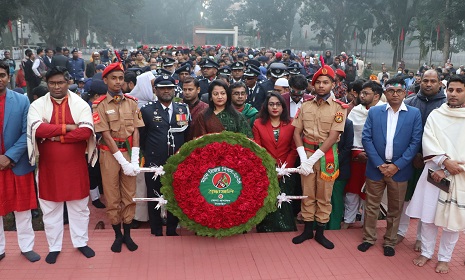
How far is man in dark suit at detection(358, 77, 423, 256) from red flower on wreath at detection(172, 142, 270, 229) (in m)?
1.23

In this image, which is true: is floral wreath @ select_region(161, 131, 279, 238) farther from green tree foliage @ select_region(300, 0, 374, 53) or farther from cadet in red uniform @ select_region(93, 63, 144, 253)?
green tree foliage @ select_region(300, 0, 374, 53)

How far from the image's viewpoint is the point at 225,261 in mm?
4543

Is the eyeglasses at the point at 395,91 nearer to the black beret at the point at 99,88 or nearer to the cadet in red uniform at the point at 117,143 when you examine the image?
the cadet in red uniform at the point at 117,143

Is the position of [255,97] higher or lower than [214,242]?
higher

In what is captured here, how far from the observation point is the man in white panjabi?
428 centimetres

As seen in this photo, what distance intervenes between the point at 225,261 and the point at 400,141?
2303 mm

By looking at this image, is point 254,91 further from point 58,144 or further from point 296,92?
point 58,144

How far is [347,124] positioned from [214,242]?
2.16 meters

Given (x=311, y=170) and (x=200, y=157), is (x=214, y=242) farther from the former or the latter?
(x=311, y=170)

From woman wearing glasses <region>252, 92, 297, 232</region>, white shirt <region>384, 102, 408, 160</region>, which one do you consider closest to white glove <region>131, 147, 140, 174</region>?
woman wearing glasses <region>252, 92, 297, 232</region>

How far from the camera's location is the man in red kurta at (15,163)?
4199 mm

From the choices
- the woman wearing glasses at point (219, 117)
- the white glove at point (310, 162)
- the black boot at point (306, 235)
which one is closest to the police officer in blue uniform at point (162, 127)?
the woman wearing glasses at point (219, 117)

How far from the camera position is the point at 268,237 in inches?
202

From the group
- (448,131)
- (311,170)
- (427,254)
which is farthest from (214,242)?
(448,131)
